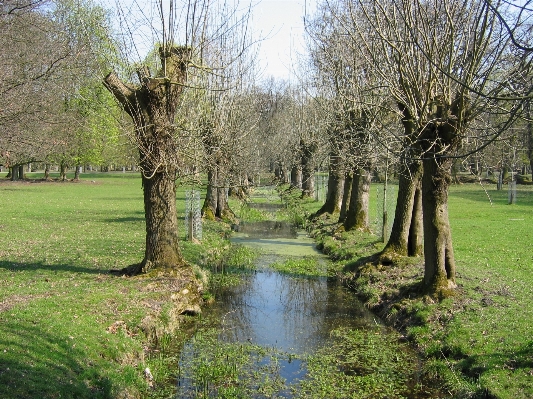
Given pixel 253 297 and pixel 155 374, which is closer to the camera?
pixel 155 374

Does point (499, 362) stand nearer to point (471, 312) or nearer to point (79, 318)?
point (471, 312)

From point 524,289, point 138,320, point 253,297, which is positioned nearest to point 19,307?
point 138,320

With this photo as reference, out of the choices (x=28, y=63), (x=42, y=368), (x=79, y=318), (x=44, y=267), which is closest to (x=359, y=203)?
(x=44, y=267)

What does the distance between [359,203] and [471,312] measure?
1181 centimetres

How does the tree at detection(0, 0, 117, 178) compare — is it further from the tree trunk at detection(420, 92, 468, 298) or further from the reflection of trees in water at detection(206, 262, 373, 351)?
the tree trunk at detection(420, 92, 468, 298)

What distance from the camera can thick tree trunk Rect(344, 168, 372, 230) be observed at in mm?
21341

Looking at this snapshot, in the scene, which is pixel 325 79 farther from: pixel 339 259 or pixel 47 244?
pixel 47 244

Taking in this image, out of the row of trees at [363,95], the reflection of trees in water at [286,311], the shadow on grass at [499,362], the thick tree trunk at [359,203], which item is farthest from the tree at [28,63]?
the shadow on grass at [499,362]

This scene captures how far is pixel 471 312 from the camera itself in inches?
406

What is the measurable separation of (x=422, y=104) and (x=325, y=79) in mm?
11516

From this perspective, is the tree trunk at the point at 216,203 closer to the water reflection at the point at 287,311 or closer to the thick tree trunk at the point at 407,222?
the water reflection at the point at 287,311

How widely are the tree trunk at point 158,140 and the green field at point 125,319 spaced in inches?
43.0

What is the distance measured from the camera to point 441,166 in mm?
11492

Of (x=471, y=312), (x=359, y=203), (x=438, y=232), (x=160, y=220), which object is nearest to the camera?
(x=471, y=312)
